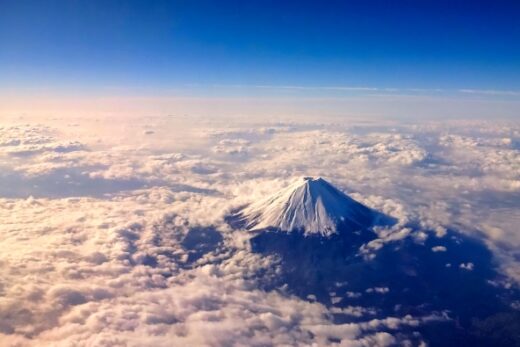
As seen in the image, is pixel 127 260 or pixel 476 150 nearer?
pixel 127 260

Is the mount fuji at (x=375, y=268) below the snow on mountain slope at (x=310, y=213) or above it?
below

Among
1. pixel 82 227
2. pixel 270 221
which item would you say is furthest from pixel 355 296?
pixel 82 227

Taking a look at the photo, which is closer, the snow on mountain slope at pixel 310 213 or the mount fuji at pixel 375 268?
the mount fuji at pixel 375 268

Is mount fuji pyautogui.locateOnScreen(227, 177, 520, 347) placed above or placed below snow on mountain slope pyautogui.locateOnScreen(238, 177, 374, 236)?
below

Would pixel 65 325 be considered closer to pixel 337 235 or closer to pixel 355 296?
pixel 355 296

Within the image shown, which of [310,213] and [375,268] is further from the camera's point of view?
[310,213]

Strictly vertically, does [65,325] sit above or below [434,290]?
above

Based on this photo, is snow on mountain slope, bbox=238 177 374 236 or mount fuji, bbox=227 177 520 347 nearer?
mount fuji, bbox=227 177 520 347

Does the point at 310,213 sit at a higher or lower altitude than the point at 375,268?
higher
